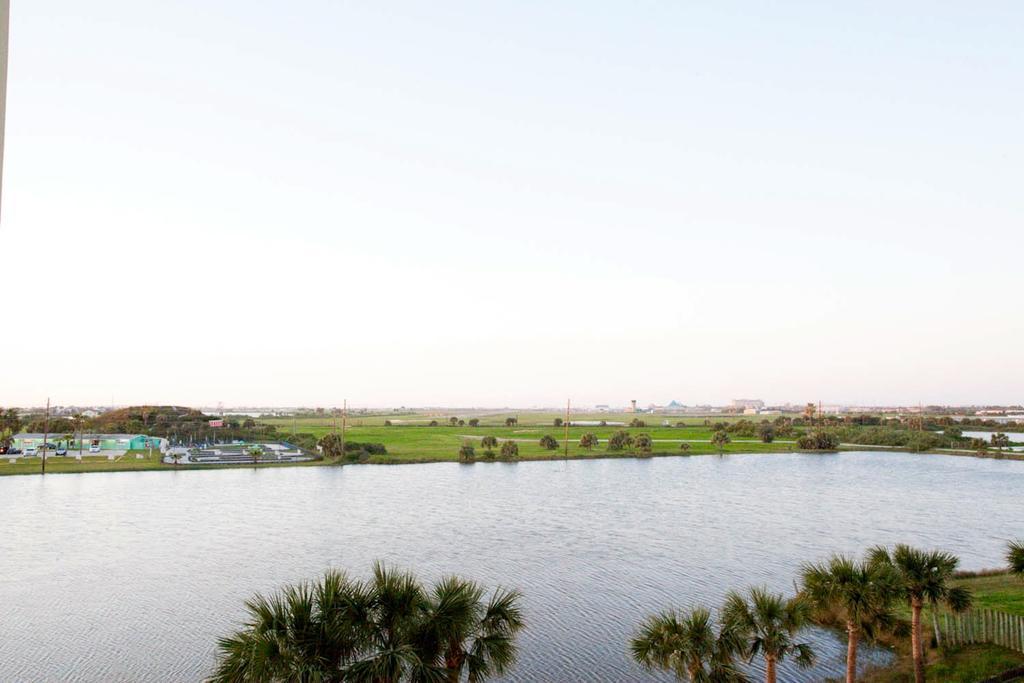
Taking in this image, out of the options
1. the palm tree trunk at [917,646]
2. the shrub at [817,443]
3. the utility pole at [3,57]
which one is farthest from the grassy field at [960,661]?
the shrub at [817,443]

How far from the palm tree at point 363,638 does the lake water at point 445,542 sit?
9.45m

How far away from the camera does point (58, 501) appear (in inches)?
1953

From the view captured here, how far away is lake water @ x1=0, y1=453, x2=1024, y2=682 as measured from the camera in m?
22.9

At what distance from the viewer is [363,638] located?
1133 centimetres

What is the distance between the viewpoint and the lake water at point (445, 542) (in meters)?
22.9

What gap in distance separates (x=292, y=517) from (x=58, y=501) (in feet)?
64.0

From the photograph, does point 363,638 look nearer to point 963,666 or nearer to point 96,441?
point 963,666

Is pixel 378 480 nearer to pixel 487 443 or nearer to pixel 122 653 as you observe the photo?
pixel 487 443

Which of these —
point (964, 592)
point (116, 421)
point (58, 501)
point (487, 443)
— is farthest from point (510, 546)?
point (116, 421)

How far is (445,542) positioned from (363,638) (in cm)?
2728

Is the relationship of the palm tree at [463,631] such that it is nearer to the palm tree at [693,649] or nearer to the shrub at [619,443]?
the palm tree at [693,649]

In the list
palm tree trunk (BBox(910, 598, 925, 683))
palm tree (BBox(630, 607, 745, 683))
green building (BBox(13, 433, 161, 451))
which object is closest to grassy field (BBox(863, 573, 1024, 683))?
palm tree trunk (BBox(910, 598, 925, 683))

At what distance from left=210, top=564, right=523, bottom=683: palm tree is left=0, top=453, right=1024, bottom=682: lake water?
9.45 metres

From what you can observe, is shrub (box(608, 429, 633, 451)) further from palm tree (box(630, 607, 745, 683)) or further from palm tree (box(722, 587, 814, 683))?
palm tree (box(630, 607, 745, 683))
